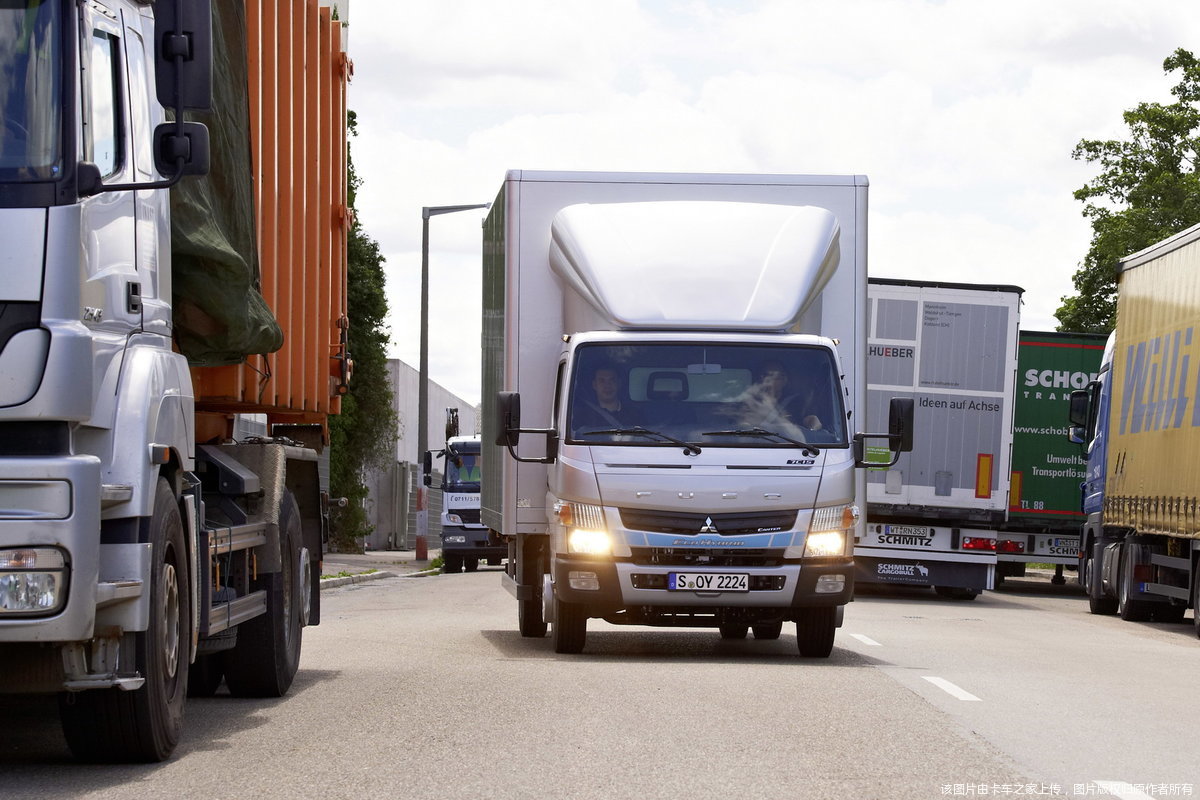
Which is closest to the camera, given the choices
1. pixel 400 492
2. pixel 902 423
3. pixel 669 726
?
pixel 669 726

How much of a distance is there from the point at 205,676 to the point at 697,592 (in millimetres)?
3649

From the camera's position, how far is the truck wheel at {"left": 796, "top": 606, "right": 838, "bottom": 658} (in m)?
13.6

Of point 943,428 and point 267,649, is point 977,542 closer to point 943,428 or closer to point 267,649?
point 943,428

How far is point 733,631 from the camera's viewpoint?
1619 cm

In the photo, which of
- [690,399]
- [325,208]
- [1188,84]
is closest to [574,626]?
[690,399]

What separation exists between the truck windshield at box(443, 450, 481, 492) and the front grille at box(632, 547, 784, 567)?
941 inches

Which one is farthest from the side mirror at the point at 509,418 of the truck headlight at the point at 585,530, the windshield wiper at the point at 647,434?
the truck headlight at the point at 585,530

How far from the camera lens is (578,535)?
1320 centimetres

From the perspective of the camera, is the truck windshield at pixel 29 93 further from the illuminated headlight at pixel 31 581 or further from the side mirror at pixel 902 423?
the side mirror at pixel 902 423

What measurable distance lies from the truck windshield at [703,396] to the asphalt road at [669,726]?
1615mm

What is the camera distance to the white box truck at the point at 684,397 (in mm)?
13117

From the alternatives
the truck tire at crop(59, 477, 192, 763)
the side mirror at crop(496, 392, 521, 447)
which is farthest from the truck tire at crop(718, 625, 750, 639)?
the truck tire at crop(59, 477, 192, 763)

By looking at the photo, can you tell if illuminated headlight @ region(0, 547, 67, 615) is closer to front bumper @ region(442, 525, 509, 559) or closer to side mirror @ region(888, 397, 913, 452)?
side mirror @ region(888, 397, 913, 452)

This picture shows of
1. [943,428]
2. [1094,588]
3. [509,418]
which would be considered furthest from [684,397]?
[1094,588]
